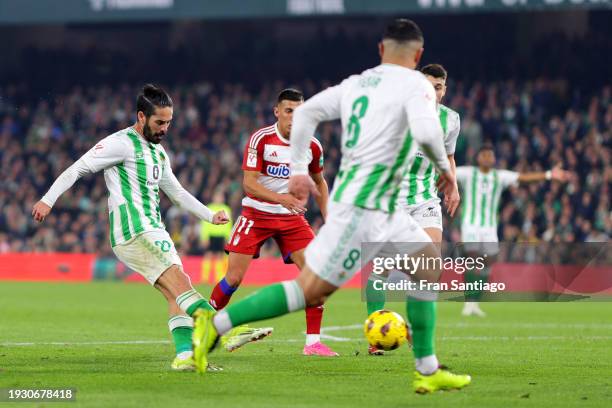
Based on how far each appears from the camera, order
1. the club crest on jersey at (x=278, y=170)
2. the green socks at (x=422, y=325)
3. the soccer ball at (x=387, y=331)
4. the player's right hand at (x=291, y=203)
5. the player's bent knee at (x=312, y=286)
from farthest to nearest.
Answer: the club crest on jersey at (x=278, y=170) → the player's right hand at (x=291, y=203) → the soccer ball at (x=387, y=331) → the green socks at (x=422, y=325) → the player's bent knee at (x=312, y=286)

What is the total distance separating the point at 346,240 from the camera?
23.3ft

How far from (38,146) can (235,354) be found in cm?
2243

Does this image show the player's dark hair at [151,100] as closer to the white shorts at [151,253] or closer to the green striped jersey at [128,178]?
the green striped jersey at [128,178]

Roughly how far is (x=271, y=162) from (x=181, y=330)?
2407mm

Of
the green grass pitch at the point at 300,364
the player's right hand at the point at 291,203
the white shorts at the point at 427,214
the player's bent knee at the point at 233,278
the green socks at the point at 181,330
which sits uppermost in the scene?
the player's right hand at the point at 291,203

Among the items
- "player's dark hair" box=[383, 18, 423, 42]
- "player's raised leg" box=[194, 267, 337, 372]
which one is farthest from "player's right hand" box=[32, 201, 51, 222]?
"player's dark hair" box=[383, 18, 423, 42]

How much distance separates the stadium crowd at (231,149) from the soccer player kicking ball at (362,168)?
57.5 feet

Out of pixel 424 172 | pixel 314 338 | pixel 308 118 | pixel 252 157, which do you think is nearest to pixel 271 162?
pixel 252 157

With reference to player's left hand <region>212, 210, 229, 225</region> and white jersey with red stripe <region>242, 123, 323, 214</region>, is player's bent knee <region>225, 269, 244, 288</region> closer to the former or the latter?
white jersey with red stripe <region>242, 123, 323, 214</region>

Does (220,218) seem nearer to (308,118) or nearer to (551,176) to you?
(308,118)

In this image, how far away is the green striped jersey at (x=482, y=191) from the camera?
17.2 m

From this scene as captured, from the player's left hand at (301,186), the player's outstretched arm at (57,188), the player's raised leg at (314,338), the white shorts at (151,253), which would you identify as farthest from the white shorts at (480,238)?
the player's left hand at (301,186)

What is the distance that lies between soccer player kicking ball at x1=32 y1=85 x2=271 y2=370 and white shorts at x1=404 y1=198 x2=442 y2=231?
2.50m

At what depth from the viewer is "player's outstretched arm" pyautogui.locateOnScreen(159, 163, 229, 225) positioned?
9.49 metres
